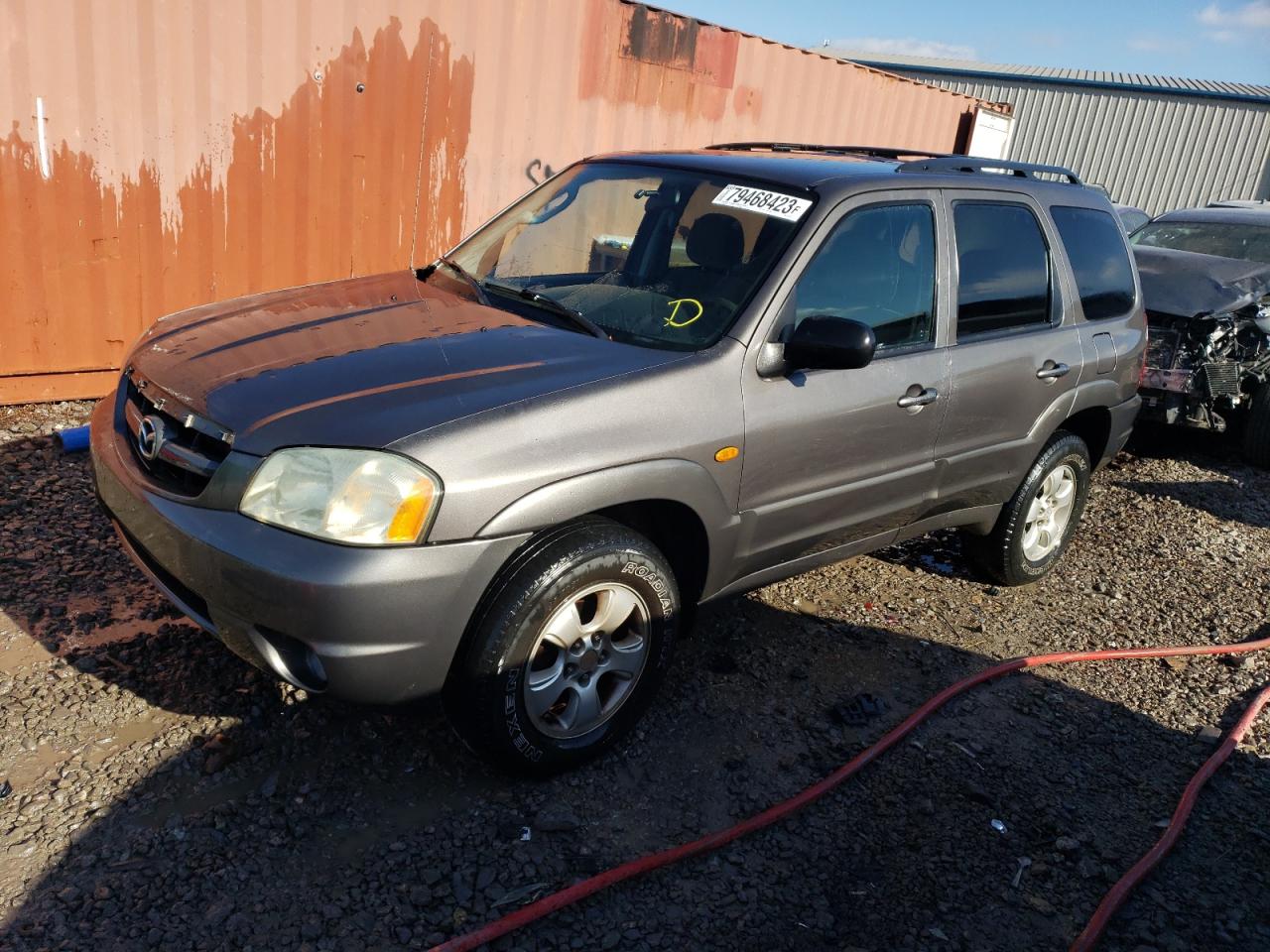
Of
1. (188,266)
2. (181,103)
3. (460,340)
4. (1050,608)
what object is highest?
(181,103)

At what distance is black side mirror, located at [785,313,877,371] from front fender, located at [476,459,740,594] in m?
0.48

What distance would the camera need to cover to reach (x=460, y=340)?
3.05 meters

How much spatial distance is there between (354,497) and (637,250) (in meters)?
1.58

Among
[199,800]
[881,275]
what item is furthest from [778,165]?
[199,800]

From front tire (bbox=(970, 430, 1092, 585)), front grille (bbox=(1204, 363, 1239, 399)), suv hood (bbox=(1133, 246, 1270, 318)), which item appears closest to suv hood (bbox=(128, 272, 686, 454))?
front tire (bbox=(970, 430, 1092, 585))

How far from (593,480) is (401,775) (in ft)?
3.52

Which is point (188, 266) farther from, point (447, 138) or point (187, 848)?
point (187, 848)

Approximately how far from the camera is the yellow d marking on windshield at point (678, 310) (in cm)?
321

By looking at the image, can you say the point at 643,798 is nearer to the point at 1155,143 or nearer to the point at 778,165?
the point at 778,165

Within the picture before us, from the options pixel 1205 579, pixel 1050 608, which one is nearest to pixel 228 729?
pixel 1050 608

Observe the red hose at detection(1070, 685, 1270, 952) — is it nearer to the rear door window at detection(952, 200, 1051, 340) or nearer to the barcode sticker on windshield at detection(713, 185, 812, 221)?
the rear door window at detection(952, 200, 1051, 340)

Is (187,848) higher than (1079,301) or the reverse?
the reverse

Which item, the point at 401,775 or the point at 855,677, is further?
the point at 855,677

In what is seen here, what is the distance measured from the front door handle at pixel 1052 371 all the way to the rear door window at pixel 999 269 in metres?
0.18
